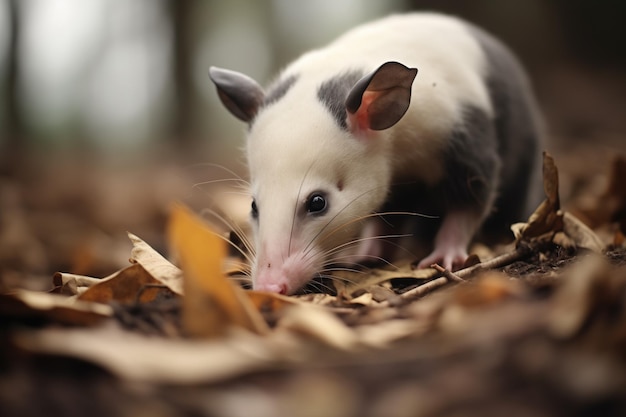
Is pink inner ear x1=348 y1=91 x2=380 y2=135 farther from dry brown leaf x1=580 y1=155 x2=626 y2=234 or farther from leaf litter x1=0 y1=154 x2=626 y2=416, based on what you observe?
dry brown leaf x1=580 y1=155 x2=626 y2=234

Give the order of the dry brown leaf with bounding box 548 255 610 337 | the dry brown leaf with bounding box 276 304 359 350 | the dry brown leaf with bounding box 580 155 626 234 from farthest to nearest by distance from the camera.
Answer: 1. the dry brown leaf with bounding box 580 155 626 234
2. the dry brown leaf with bounding box 276 304 359 350
3. the dry brown leaf with bounding box 548 255 610 337

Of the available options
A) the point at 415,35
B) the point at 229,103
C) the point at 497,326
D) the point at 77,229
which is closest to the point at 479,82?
the point at 415,35

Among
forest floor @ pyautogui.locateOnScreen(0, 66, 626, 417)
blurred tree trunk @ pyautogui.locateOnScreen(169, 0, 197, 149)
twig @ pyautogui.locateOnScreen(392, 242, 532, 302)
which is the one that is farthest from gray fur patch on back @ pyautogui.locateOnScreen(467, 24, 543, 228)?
blurred tree trunk @ pyautogui.locateOnScreen(169, 0, 197, 149)

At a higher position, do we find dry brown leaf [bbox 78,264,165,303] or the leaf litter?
the leaf litter

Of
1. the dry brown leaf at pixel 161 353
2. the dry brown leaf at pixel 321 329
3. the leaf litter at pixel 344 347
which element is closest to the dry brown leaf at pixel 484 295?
the leaf litter at pixel 344 347

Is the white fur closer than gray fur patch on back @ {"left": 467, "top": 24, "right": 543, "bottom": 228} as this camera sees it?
Yes

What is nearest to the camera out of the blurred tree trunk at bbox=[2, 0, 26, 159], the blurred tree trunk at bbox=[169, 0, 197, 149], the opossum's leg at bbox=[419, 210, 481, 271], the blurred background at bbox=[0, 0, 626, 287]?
the opossum's leg at bbox=[419, 210, 481, 271]
